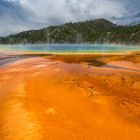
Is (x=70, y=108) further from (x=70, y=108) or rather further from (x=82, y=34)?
(x=82, y=34)

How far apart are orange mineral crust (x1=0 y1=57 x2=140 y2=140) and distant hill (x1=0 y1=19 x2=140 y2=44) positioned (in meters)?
104

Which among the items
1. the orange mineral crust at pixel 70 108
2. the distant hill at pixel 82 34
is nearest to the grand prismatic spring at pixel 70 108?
the orange mineral crust at pixel 70 108

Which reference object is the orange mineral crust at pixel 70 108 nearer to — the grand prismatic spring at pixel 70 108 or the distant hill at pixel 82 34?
the grand prismatic spring at pixel 70 108

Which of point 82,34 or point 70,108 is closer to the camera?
point 70,108

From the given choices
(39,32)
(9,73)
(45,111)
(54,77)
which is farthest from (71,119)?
(39,32)

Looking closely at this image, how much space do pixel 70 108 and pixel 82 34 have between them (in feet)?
491

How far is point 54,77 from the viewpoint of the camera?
13680 mm

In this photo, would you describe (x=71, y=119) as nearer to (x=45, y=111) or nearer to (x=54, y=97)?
(x=45, y=111)

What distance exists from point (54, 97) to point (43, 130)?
287 cm

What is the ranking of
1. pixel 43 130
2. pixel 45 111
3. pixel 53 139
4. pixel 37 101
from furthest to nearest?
pixel 37 101, pixel 45 111, pixel 43 130, pixel 53 139

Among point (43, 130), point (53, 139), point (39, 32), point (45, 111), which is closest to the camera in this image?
point (53, 139)

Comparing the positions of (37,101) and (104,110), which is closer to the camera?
(104,110)

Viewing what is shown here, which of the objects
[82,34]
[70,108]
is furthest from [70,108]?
[82,34]

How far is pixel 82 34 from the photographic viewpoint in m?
158
